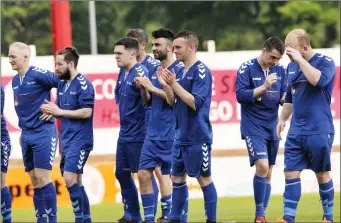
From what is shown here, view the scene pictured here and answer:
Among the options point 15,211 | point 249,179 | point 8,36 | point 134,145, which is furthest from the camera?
point 8,36

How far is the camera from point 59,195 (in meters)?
22.3

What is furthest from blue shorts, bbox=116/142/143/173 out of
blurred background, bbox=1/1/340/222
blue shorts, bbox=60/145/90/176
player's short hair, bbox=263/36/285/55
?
blurred background, bbox=1/1/340/222

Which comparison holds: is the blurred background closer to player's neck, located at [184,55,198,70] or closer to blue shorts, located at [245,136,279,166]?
blue shorts, located at [245,136,279,166]

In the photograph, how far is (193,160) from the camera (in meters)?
15.0

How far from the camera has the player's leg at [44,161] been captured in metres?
16.2

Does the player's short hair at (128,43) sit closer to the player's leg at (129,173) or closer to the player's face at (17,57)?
the player's leg at (129,173)

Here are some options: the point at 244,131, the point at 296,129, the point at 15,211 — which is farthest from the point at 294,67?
the point at 15,211

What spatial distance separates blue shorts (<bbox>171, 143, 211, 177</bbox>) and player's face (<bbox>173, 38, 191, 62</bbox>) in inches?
42.6

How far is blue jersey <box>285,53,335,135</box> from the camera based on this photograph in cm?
1489

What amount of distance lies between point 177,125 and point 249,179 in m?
8.11

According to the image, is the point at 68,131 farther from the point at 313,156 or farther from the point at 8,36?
the point at 8,36

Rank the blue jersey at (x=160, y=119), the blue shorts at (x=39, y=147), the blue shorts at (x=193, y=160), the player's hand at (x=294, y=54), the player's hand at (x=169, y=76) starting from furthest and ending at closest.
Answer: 1. the blue shorts at (x=39, y=147)
2. the blue jersey at (x=160, y=119)
3. the blue shorts at (x=193, y=160)
4. the player's hand at (x=169, y=76)
5. the player's hand at (x=294, y=54)

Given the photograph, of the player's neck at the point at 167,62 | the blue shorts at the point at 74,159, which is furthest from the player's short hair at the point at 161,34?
the blue shorts at the point at 74,159

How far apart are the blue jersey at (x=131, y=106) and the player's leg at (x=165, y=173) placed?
377mm
